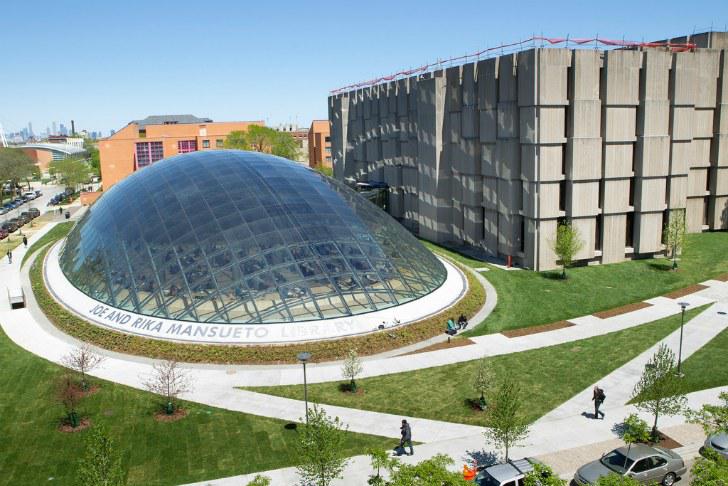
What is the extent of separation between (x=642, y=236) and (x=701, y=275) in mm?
5503

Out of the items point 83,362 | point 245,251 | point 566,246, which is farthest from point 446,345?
point 83,362

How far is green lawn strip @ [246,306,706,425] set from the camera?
77.4 ft

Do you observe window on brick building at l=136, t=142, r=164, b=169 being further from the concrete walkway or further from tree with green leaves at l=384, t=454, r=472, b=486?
tree with green leaves at l=384, t=454, r=472, b=486

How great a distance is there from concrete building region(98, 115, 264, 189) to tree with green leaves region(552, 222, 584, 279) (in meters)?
77.5

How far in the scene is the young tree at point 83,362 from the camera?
24.9 meters

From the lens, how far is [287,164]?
43.4 metres

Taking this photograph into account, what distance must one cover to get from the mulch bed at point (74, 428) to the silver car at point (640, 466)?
16756 mm

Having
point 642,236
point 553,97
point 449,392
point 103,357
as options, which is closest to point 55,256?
point 103,357

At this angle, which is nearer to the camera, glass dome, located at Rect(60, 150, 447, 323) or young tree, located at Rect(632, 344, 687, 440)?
young tree, located at Rect(632, 344, 687, 440)

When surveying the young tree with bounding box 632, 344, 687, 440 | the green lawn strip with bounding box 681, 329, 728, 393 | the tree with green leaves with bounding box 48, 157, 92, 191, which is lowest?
the green lawn strip with bounding box 681, 329, 728, 393

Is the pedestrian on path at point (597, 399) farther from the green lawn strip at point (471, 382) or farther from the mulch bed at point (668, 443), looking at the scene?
the mulch bed at point (668, 443)

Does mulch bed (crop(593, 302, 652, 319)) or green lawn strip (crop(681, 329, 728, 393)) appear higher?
mulch bed (crop(593, 302, 652, 319))

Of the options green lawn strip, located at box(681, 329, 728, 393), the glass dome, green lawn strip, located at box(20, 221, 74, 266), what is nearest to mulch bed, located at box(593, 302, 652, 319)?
green lawn strip, located at box(681, 329, 728, 393)

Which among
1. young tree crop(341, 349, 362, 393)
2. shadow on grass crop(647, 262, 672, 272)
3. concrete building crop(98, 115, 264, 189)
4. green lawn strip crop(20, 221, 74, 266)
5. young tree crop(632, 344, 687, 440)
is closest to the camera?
young tree crop(632, 344, 687, 440)
